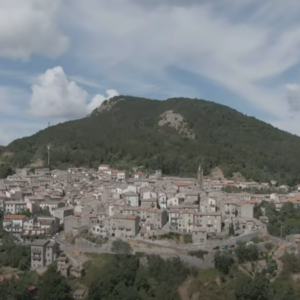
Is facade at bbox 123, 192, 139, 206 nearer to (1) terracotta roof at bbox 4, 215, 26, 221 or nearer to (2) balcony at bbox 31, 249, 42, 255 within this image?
(1) terracotta roof at bbox 4, 215, 26, 221

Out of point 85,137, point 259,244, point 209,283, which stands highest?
point 85,137

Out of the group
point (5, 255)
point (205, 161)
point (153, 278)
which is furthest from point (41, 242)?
point (205, 161)

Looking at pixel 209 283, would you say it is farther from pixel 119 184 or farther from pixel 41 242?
pixel 119 184

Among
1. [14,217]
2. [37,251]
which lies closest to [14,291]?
[37,251]

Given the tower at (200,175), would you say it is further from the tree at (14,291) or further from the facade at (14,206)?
the tree at (14,291)

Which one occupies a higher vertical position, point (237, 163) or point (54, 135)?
point (54, 135)

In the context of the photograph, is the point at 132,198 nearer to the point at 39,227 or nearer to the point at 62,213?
the point at 62,213
